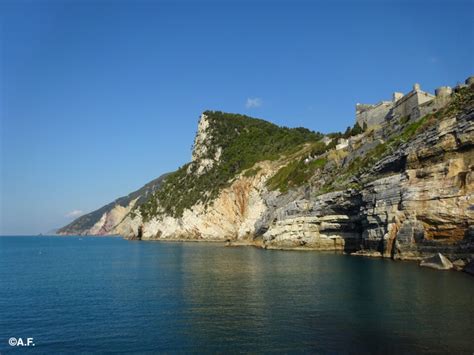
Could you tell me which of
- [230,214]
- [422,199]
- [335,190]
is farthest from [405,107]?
[230,214]

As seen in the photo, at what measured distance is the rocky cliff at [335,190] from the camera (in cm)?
4678

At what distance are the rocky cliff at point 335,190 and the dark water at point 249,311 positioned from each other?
7.72m

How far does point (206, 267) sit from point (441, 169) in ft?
99.5

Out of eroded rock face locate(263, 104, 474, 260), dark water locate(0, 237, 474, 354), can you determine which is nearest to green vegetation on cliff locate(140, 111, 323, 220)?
eroded rock face locate(263, 104, 474, 260)

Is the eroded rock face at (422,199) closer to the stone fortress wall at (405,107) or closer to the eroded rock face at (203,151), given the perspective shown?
the stone fortress wall at (405,107)

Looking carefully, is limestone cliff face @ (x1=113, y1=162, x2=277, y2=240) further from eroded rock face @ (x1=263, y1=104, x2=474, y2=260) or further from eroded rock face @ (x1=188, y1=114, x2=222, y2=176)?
eroded rock face @ (x1=263, y1=104, x2=474, y2=260)

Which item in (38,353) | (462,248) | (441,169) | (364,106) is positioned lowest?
(38,353)

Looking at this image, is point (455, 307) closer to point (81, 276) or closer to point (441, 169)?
point (441, 169)

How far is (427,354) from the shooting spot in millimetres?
18500

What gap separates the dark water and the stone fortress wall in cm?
3343

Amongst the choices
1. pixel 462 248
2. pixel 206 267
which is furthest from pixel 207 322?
pixel 462 248

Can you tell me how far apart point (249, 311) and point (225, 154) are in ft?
386

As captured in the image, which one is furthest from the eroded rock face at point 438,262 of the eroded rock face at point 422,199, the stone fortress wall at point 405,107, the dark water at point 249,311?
the stone fortress wall at point 405,107

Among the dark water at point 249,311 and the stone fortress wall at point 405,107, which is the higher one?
the stone fortress wall at point 405,107
